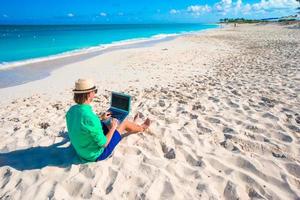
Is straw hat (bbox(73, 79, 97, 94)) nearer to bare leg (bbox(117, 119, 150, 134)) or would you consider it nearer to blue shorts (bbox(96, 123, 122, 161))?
blue shorts (bbox(96, 123, 122, 161))

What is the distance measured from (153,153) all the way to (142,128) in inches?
26.8

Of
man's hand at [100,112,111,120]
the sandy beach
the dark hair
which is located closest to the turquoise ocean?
the sandy beach

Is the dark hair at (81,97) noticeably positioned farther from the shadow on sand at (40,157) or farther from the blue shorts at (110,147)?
the shadow on sand at (40,157)

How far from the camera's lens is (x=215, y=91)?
22.3ft

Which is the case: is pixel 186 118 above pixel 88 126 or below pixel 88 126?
below

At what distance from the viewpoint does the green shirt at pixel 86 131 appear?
3.21 meters

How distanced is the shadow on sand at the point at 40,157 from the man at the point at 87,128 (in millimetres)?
311

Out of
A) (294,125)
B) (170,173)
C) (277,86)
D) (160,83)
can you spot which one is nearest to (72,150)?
(170,173)

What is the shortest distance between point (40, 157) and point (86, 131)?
44.7 inches

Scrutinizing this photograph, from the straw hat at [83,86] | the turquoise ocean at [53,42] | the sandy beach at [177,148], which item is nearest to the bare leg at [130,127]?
the sandy beach at [177,148]

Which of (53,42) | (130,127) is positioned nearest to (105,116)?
(130,127)

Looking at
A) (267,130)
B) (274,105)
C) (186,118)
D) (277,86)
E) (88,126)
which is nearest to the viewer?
(88,126)

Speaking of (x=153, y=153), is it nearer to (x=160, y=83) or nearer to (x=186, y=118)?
(x=186, y=118)

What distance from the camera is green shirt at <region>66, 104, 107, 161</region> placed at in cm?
321
